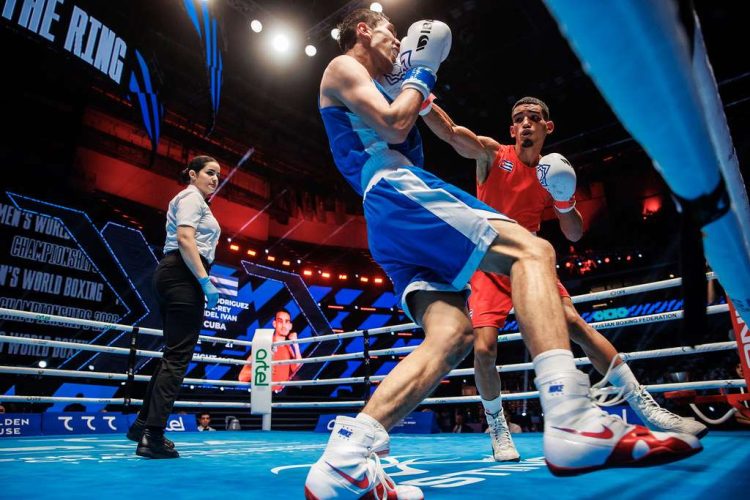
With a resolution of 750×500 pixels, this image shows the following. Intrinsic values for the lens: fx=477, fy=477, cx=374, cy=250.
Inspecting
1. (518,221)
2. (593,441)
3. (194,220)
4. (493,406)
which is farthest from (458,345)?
(194,220)

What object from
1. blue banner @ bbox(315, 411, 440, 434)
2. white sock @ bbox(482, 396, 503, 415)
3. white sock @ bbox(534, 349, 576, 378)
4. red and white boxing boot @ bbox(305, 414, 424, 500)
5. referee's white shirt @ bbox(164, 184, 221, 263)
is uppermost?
referee's white shirt @ bbox(164, 184, 221, 263)

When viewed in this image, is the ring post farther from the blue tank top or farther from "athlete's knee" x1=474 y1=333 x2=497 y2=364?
the blue tank top

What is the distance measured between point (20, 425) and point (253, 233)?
10122 mm

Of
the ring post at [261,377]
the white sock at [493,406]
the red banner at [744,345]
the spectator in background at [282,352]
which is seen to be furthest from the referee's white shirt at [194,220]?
the spectator in background at [282,352]

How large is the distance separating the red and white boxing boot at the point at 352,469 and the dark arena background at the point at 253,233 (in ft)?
1.11

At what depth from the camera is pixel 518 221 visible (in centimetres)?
258

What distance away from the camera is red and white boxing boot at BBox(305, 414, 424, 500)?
41.3 inches

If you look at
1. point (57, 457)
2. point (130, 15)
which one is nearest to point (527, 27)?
point (130, 15)

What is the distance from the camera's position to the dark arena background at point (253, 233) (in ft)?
7.16

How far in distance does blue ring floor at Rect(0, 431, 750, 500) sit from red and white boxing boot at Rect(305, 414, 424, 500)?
24cm

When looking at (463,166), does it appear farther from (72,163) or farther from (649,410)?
(649,410)

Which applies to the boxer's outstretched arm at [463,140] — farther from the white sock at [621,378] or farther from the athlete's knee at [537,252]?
the white sock at [621,378]

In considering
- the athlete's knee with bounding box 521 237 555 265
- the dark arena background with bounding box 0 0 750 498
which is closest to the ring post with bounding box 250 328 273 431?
the dark arena background with bounding box 0 0 750 498

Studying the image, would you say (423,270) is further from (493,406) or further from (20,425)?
(20,425)
